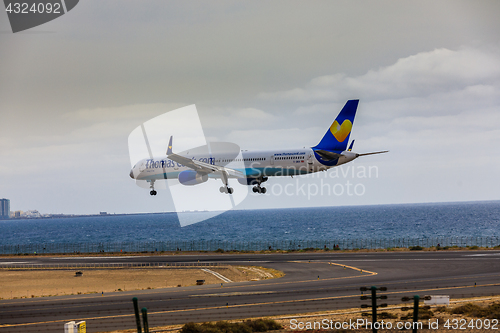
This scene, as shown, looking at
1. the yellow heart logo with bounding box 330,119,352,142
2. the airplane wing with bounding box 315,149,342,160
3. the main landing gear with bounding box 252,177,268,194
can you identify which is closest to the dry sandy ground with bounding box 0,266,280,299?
the main landing gear with bounding box 252,177,268,194

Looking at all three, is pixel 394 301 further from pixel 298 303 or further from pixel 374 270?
pixel 374 270

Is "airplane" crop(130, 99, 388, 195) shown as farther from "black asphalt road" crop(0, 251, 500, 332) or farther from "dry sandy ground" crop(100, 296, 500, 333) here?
"dry sandy ground" crop(100, 296, 500, 333)

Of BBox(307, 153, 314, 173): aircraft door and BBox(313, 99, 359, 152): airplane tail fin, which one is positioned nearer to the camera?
BBox(307, 153, 314, 173): aircraft door

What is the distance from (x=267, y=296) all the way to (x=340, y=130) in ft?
73.0

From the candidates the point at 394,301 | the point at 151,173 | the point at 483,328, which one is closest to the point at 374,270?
the point at 394,301

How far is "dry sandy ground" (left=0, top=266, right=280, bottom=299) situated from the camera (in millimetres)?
44625

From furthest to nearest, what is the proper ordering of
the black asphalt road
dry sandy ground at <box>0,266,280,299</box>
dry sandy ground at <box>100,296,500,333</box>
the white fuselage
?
1. the white fuselage
2. dry sandy ground at <box>0,266,280,299</box>
3. the black asphalt road
4. dry sandy ground at <box>100,296,500,333</box>

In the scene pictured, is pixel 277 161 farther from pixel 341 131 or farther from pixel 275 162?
pixel 341 131

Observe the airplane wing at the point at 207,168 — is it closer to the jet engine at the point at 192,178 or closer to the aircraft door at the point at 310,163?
the jet engine at the point at 192,178

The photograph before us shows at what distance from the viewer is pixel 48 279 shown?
52562 mm

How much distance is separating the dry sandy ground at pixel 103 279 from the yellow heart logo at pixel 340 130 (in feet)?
53.0

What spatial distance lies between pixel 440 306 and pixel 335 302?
639 centimetres

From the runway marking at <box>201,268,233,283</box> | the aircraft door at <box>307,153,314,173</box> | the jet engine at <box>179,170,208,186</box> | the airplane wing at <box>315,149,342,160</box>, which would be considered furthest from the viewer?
the jet engine at <box>179,170,208,186</box>

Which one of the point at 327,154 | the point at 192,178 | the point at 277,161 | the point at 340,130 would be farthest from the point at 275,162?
the point at 192,178
